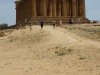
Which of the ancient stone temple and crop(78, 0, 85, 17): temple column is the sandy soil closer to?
the ancient stone temple

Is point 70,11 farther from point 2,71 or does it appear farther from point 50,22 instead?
point 2,71

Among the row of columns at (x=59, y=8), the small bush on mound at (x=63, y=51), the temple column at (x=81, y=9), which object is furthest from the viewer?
the temple column at (x=81, y=9)

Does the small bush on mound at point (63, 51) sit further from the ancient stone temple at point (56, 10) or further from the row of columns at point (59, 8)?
the row of columns at point (59, 8)

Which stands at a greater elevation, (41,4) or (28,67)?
(41,4)

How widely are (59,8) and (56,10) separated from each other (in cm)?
87

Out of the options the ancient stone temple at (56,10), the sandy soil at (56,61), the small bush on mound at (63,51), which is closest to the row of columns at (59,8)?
the ancient stone temple at (56,10)

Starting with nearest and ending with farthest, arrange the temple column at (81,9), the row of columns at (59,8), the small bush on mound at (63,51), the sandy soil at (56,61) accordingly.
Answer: the sandy soil at (56,61) → the small bush on mound at (63,51) → the row of columns at (59,8) → the temple column at (81,9)

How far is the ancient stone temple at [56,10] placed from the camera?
247ft

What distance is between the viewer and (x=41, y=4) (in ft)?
256

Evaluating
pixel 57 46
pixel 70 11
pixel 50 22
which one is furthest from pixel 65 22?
pixel 57 46

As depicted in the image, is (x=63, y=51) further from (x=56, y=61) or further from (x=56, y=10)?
(x=56, y=10)


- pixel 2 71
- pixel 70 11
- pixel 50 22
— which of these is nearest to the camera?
pixel 2 71

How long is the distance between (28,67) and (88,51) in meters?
6.67

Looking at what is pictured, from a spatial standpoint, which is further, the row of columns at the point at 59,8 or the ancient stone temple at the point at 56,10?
the row of columns at the point at 59,8
